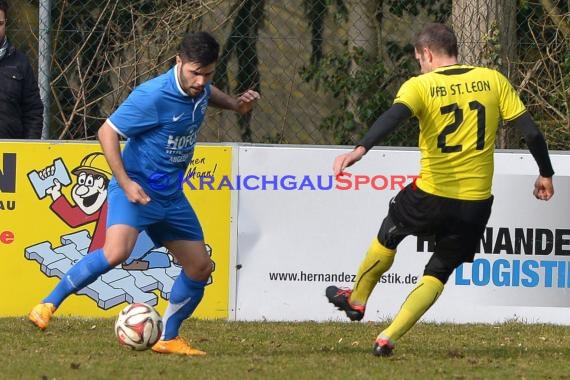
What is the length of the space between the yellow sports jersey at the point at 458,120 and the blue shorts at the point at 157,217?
1378mm

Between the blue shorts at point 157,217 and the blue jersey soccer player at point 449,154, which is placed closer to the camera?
the blue jersey soccer player at point 449,154

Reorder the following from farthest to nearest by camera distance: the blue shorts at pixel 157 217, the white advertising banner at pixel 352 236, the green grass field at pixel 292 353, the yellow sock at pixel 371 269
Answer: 1. the white advertising banner at pixel 352 236
2. the yellow sock at pixel 371 269
3. the blue shorts at pixel 157 217
4. the green grass field at pixel 292 353

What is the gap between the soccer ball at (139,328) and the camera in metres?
7.28

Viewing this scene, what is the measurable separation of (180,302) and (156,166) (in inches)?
34.6

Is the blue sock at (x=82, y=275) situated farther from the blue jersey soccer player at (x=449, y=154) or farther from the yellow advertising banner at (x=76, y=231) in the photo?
the yellow advertising banner at (x=76, y=231)

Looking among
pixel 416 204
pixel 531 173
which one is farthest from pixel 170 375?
pixel 531 173

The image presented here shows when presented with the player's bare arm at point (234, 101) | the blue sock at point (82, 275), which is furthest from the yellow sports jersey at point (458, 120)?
the blue sock at point (82, 275)

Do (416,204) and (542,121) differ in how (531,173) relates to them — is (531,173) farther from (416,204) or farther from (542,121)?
(416,204)

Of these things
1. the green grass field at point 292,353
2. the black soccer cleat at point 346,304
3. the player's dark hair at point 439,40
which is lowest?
the green grass field at point 292,353

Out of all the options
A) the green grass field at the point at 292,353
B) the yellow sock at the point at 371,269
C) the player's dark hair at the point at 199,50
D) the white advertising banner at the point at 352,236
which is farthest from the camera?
the white advertising banner at the point at 352,236

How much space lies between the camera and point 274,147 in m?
9.61

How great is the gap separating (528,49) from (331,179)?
2.39 meters

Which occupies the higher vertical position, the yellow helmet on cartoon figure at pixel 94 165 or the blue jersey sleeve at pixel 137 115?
the blue jersey sleeve at pixel 137 115

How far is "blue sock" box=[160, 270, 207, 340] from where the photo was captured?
7.67 metres
